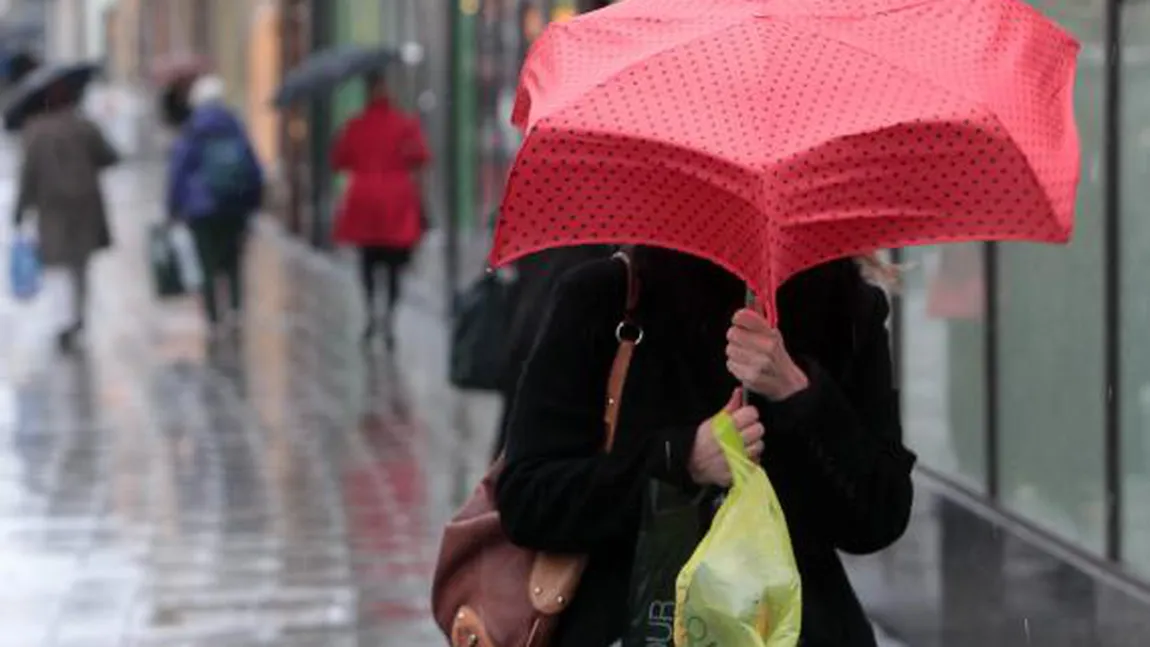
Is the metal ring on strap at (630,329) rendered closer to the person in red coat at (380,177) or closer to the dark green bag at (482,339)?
the dark green bag at (482,339)

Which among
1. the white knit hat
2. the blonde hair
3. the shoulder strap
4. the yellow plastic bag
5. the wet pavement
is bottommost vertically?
the wet pavement

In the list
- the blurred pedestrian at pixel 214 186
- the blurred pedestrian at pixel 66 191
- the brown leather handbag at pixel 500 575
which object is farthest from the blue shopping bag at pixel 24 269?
the brown leather handbag at pixel 500 575

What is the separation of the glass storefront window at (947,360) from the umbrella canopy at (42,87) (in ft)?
32.9

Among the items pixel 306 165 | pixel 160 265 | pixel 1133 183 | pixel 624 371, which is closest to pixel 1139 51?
pixel 1133 183

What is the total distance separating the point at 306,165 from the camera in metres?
26.7

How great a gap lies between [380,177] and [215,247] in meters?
2.22

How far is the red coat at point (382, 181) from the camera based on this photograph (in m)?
16.6

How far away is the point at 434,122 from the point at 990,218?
16.6 metres

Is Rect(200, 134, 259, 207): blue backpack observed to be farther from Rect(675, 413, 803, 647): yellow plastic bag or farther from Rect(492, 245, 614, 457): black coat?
Rect(675, 413, 803, 647): yellow plastic bag

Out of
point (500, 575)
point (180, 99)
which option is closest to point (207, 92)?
point (180, 99)

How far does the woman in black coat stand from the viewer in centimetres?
364

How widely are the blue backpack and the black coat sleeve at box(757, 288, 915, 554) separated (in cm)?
1463

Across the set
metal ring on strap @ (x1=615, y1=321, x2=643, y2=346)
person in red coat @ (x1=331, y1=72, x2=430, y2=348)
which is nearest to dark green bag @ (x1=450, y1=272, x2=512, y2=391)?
metal ring on strap @ (x1=615, y1=321, x2=643, y2=346)

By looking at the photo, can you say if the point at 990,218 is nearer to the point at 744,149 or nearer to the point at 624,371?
the point at 744,149
